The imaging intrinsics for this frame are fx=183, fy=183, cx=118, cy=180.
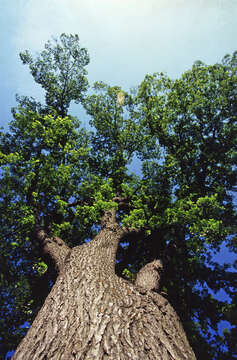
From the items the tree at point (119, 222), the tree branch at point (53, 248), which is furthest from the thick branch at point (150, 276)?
the tree branch at point (53, 248)

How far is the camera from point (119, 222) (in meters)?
9.93

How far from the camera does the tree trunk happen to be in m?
2.23

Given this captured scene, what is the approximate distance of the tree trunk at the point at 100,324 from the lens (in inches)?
87.7

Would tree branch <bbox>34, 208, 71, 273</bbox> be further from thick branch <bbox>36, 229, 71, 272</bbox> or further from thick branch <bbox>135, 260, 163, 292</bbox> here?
thick branch <bbox>135, 260, 163, 292</bbox>

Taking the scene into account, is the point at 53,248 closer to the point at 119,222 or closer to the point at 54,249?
the point at 54,249

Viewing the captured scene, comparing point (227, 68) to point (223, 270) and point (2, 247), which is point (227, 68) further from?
point (2, 247)

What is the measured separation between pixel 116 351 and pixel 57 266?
3853mm

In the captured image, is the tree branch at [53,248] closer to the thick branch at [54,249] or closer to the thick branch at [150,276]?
the thick branch at [54,249]

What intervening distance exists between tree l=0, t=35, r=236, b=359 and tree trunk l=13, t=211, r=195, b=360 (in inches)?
0.8

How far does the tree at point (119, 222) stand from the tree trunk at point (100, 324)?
19mm

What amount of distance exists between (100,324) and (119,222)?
734cm

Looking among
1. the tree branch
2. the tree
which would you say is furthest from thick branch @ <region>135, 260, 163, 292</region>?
the tree branch

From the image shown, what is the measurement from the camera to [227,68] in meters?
10.9

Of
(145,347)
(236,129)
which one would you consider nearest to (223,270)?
(236,129)
